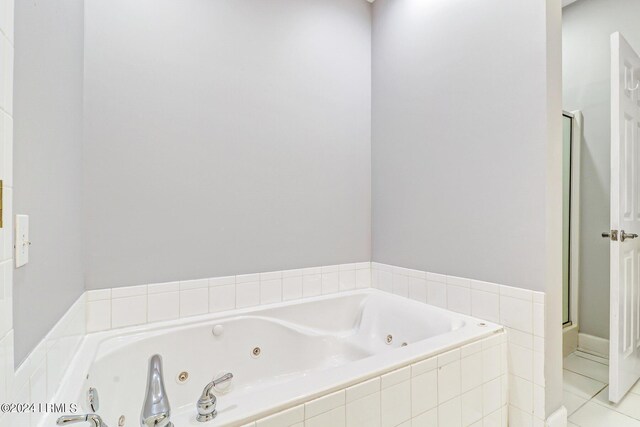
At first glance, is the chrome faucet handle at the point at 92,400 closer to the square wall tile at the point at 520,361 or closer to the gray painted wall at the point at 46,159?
the gray painted wall at the point at 46,159

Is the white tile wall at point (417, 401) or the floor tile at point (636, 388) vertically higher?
the white tile wall at point (417, 401)

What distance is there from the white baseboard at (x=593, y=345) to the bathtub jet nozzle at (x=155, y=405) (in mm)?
2999

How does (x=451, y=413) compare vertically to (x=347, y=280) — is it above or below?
below

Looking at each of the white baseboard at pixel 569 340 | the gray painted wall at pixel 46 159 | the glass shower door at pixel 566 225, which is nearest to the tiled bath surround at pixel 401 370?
the gray painted wall at pixel 46 159

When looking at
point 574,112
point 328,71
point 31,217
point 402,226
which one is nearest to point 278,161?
point 328,71

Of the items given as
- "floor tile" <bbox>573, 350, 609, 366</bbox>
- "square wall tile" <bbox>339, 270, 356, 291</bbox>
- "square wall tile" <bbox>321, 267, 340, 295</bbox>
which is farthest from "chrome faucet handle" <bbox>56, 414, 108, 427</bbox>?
"floor tile" <bbox>573, 350, 609, 366</bbox>

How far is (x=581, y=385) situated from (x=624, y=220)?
1.08 metres

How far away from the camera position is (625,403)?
181 cm

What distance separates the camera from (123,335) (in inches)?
58.2

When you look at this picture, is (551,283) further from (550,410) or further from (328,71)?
(328,71)

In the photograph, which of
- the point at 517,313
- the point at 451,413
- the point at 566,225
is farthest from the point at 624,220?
the point at 451,413

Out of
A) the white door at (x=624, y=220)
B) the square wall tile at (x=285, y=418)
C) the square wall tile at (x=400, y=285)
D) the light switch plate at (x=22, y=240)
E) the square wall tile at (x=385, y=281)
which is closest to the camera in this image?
the light switch plate at (x=22, y=240)

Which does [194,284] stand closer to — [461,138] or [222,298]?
[222,298]

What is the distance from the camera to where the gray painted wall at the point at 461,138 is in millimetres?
1491
